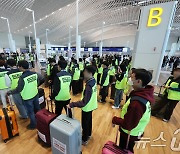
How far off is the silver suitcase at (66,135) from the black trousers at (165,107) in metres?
2.58

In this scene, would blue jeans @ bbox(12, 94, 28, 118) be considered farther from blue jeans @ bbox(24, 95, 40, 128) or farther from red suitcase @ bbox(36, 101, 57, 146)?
red suitcase @ bbox(36, 101, 57, 146)

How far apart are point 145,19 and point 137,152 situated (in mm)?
3585

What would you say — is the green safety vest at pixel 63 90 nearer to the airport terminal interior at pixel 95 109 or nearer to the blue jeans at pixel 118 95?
the airport terminal interior at pixel 95 109

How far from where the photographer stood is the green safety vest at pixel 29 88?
2137 millimetres

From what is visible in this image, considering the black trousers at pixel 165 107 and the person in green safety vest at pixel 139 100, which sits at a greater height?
the person in green safety vest at pixel 139 100

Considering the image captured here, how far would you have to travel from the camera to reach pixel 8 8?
421 inches

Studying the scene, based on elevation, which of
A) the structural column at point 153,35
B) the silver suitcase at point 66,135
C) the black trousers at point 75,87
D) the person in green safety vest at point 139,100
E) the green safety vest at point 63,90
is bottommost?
the black trousers at point 75,87

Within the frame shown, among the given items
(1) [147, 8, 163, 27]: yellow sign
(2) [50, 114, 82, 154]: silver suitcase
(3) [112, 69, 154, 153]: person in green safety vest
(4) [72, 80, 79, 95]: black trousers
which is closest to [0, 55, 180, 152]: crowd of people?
(3) [112, 69, 154, 153]: person in green safety vest

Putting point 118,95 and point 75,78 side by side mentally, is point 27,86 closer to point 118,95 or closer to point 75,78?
point 75,78

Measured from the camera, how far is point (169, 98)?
2752mm

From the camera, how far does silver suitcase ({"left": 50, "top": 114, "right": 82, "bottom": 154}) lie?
1.45 metres

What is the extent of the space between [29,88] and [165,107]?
3.52 m

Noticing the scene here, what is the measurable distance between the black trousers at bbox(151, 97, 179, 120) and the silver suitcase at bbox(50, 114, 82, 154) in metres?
2.58

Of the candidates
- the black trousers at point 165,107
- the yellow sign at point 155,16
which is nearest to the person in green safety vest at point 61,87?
the black trousers at point 165,107
